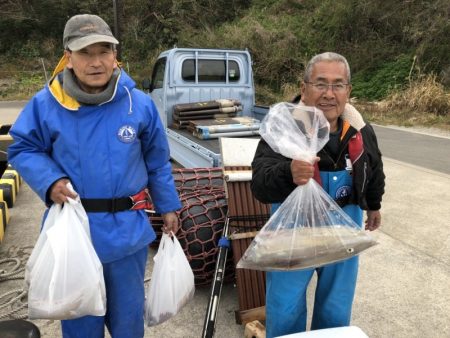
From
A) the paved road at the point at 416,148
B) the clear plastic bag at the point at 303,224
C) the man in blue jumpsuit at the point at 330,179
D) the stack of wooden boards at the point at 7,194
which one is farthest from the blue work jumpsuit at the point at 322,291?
the paved road at the point at 416,148

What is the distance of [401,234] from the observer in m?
4.08

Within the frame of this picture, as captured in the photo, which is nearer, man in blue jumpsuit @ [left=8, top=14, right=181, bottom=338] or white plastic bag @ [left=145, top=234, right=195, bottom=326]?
man in blue jumpsuit @ [left=8, top=14, right=181, bottom=338]

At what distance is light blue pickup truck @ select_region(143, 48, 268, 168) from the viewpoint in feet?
21.8

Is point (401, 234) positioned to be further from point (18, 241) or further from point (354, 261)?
point (18, 241)

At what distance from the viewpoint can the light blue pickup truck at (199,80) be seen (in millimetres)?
6637

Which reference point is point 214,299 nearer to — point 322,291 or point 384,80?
point 322,291

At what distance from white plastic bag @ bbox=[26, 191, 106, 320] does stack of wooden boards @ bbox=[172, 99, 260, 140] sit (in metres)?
4.05

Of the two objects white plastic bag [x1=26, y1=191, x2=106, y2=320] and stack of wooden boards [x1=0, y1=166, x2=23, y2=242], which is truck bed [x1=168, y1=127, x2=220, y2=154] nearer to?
stack of wooden boards [x1=0, y1=166, x2=23, y2=242]

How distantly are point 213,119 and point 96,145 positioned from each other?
4.92 m

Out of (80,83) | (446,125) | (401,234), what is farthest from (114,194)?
(446,125)

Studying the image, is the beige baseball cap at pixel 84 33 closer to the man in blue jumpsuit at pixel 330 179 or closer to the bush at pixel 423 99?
the man in blue jumpsuit at pixel 330 179

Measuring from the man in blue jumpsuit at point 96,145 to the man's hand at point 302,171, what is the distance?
0.68 meters

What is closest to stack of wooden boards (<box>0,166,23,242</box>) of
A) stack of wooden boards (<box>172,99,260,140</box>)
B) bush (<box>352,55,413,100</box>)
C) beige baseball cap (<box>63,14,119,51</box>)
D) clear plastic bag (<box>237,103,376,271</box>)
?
stack of wooden boards (<box>172,99,260,140</box>)

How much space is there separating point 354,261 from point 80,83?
4.81 ft
